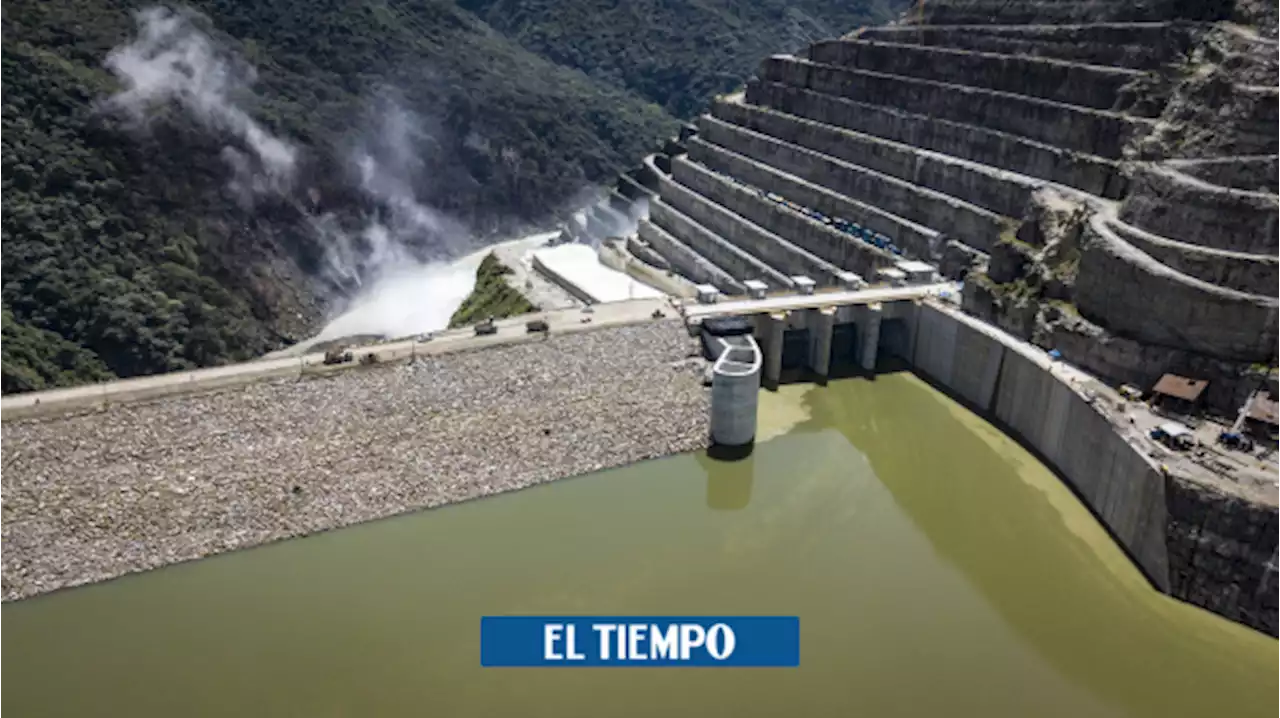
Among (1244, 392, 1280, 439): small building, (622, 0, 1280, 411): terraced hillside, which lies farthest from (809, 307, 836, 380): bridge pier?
(1244, 392, 1280, 439): small building

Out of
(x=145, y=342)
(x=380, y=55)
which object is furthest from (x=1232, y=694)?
(x=380, y=55)

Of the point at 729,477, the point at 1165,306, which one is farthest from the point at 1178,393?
the point at 729,477

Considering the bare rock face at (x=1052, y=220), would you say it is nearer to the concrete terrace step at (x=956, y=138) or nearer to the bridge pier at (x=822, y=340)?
the concrete terrace step at (x=956, y=138)

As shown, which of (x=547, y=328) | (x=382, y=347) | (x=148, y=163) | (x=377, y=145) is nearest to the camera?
(x=382, y=347)

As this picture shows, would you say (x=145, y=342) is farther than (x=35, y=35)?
No

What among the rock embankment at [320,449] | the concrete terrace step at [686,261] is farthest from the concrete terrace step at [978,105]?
the rock embankment at [320,449]

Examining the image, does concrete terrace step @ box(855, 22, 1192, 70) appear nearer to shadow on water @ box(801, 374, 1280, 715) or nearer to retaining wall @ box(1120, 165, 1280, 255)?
retaining wall @ box(1120, 165, 1280, 255)

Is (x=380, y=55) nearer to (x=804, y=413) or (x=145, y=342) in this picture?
(x=145, y=342)

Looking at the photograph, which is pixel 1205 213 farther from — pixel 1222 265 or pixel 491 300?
pixel 491 300
